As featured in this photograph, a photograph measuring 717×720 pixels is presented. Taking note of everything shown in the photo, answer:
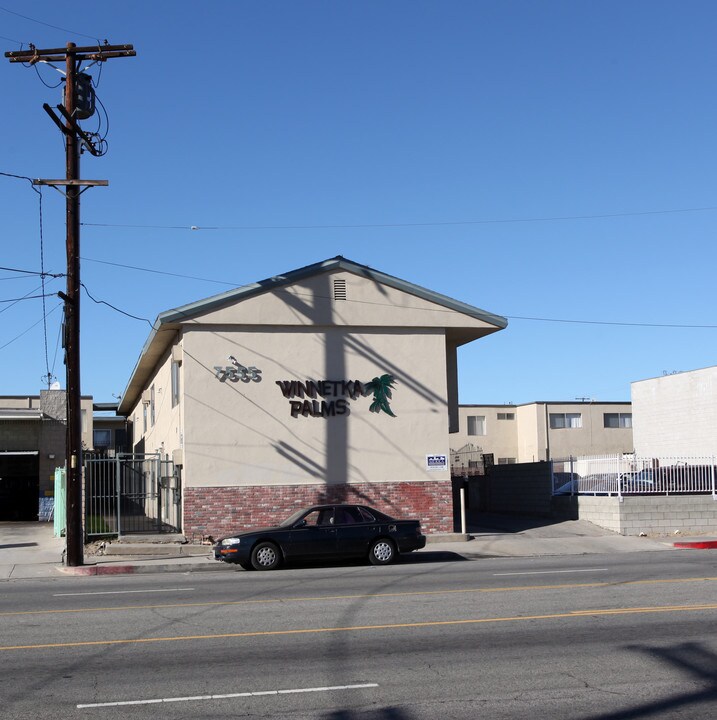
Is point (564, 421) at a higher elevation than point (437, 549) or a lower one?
higher

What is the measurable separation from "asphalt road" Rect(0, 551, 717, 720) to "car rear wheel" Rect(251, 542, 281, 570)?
106 inches

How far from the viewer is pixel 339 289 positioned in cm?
2712

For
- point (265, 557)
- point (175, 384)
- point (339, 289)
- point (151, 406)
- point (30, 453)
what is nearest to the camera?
point (265, 557)

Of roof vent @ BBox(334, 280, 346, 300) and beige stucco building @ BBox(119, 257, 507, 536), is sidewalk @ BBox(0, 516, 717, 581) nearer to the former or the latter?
beige stucco building @ BBox(119, 257, 507, 536)

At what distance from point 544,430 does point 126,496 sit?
35.4 m

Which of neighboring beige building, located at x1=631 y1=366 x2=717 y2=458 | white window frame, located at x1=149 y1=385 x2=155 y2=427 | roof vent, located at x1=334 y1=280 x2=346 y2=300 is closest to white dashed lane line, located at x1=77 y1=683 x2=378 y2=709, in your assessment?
roof vent, located at x1=334 y1=280 x2=346 y2=300

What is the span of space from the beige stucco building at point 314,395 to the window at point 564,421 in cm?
3137

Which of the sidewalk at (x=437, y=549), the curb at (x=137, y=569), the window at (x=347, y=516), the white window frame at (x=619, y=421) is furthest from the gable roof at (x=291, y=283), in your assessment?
the white window frame at (x=619, y=421)

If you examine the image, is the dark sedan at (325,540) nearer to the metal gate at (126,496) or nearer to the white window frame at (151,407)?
the metal gate at (126,496)

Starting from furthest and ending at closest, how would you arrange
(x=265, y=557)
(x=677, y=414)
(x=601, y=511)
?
(x=677, y=414) → (x=601, y=511) → (x=265, y=557)

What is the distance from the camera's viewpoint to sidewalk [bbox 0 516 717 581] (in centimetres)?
2178

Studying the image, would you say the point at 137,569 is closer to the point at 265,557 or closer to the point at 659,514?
the point at 265,557

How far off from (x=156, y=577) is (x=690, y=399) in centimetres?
3478

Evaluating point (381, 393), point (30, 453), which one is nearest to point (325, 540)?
point (381, 393)
